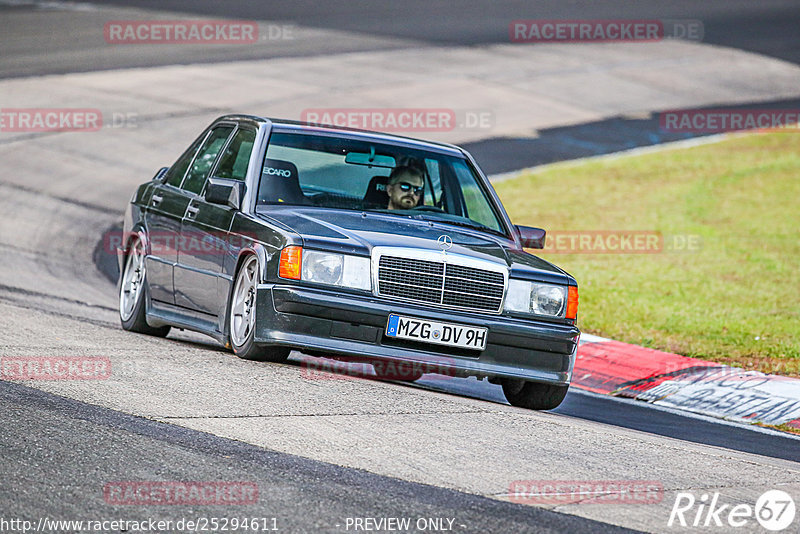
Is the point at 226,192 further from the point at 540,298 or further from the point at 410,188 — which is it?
the point at 540,298

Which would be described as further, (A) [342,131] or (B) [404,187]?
(A) [342,131]

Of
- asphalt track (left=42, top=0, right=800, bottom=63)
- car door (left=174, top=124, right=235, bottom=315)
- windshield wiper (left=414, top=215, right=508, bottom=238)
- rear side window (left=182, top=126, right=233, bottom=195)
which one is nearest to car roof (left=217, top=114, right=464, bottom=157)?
rear side window (left=182, top=126, right=233, bottom=195)

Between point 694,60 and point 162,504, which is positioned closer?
point 162,504

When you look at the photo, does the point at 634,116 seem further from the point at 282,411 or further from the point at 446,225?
the point at 282,411

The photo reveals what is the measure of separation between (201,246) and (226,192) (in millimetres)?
451

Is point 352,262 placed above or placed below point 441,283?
above

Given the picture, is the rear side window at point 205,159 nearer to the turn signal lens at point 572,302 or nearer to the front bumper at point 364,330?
the front bumper at point 364,330

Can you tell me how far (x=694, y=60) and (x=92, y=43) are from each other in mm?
14016

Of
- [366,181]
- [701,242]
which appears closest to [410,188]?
[366,181]

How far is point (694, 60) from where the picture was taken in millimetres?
31734

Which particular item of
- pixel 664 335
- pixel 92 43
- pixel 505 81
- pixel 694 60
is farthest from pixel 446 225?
Answer: pixel 694 60

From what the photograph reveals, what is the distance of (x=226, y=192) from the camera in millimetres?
8312

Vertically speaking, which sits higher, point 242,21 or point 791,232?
point 242,21

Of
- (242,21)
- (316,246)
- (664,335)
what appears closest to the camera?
(316,246)
